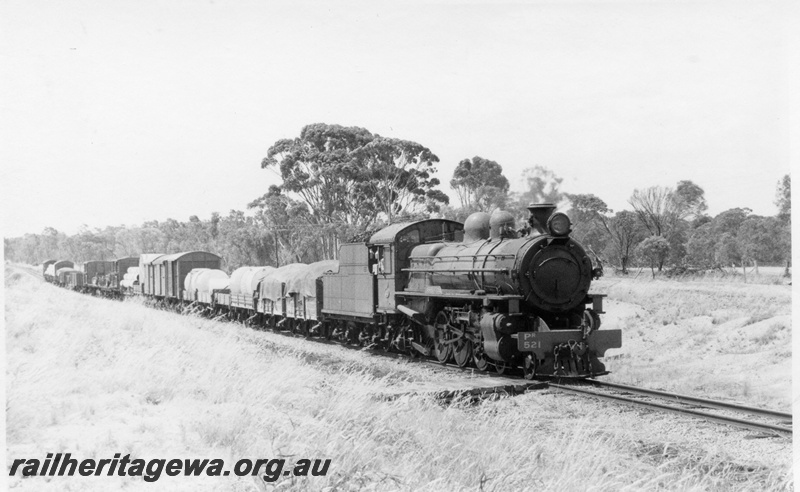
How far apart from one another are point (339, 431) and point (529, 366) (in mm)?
6765

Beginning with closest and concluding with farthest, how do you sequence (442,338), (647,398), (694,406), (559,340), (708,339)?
(694,406), (647,398), (559,340), (442,338), (708,339)

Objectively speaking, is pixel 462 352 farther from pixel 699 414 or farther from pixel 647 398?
pixel 699 414

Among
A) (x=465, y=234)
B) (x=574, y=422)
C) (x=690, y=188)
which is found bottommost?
(x=574, y=422)

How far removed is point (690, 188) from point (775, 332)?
28.3 meters

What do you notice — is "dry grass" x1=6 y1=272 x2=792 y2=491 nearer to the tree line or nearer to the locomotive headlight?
the locomotive headlight

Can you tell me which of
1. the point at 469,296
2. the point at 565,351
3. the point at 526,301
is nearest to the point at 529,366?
the point at 565,351

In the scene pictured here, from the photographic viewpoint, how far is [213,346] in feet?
50.2

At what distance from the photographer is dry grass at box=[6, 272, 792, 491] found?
23.2 feet

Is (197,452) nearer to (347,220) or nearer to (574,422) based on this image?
(574,422)

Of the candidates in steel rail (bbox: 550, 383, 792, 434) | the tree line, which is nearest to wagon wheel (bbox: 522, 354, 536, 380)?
steel rail (bbox: 550, 383, 792, 434)

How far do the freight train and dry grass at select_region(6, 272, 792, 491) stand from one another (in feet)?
A: 6.25

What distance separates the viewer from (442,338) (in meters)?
16.4

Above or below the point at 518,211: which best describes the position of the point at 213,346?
below

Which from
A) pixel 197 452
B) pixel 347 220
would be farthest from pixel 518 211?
pixel 197 452
